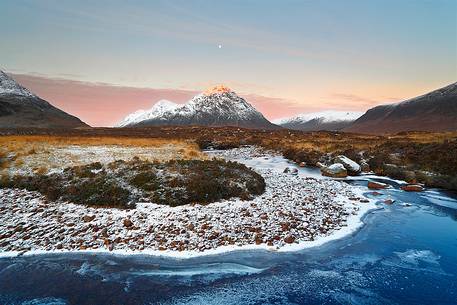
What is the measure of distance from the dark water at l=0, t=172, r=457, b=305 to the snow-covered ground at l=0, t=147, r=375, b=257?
36.5 inches

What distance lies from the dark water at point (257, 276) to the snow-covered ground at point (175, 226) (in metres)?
0.93

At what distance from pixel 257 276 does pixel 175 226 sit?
6089 millimetres

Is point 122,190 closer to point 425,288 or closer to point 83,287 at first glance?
point 83,287

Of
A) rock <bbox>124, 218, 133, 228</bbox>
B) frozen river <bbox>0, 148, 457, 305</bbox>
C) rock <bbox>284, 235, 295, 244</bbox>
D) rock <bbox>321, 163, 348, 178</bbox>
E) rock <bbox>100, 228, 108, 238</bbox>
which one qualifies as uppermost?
rock <bbox>321, 163, 348, 178</bbox>

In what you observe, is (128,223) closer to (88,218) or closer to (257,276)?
(88,218)

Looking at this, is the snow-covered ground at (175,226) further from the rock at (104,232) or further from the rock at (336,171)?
the rock at (336,171)

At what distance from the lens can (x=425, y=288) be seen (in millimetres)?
12820

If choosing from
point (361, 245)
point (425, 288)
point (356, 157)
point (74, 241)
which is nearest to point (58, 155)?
point (74, 241)

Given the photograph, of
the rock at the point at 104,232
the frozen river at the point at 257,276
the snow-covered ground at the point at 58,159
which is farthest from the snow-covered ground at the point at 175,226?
the snow-covered ground at the point at 58,159

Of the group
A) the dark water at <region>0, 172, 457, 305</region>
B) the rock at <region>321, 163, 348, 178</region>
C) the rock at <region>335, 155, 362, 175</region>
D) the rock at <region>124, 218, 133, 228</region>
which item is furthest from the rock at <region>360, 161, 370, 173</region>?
the rock at <region>124, 218, 133, 228</region>

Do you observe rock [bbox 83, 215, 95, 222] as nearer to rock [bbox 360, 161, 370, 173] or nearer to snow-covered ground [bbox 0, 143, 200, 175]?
snow-covered ground [bbox 0, 143, 200, 175]

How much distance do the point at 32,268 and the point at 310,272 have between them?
12044 mm

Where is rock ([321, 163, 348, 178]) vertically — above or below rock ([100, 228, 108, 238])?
above

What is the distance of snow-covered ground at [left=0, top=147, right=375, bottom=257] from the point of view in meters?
16.7
